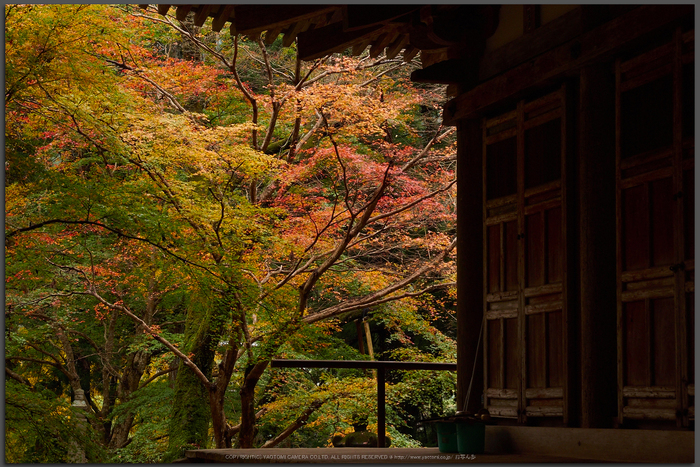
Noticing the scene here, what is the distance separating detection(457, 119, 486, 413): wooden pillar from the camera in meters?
5.07

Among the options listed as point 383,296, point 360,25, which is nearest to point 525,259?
point 360,25

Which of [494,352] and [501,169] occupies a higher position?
[501,169]

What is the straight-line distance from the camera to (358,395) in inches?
422

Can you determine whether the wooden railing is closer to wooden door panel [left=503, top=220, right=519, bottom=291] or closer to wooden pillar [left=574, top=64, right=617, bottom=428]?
wooden door panel [left=503, top=220, right=519, bottom=291]

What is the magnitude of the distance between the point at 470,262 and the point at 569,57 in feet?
5.44

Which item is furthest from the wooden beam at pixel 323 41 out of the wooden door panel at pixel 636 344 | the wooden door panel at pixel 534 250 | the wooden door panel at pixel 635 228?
the wooden door panel at pixel 636 344

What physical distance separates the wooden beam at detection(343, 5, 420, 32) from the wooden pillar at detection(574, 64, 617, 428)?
4.05ft

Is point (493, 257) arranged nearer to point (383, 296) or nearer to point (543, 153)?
point (543, 153)

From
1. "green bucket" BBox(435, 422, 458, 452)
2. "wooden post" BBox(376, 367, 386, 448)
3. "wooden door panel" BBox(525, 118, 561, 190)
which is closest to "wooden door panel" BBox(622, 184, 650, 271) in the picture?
"wooden door panel" BBox(525, 118, 561, 190)

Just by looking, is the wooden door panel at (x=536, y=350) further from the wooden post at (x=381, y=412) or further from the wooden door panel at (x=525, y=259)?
the wooden post at (x=381, y=412)

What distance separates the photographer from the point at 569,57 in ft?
13.6

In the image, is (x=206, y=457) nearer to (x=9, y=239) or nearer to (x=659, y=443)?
(x=659, y=443)

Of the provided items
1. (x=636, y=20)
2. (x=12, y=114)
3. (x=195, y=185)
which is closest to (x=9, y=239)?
(x=12, y=114)

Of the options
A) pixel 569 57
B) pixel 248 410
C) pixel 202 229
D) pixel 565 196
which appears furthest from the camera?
pixel 248 410
